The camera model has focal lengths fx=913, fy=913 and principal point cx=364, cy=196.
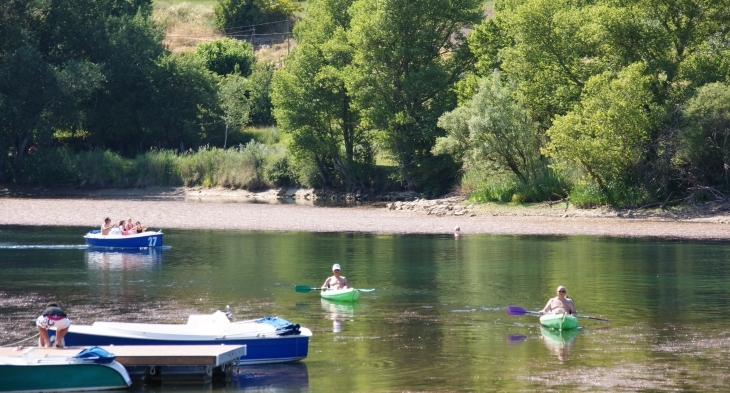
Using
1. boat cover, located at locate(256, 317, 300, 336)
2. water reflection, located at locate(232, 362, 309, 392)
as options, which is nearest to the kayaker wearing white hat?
boat cover, located at locate(256, 317, 300, 336)

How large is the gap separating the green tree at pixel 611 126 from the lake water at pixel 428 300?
10.1 m

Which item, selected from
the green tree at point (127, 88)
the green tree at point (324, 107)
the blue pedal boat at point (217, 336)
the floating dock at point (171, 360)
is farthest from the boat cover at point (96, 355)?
the green tree at point (127, 88)

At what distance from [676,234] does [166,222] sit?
3227 centimetres

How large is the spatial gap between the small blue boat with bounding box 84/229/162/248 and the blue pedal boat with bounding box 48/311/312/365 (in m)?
23.3

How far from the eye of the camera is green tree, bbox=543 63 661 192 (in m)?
58.1

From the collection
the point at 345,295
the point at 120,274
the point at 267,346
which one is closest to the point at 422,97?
the point at 120,274

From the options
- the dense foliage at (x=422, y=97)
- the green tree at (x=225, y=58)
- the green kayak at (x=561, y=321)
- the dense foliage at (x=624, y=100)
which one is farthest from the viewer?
the green tree at (x=225, y=58)

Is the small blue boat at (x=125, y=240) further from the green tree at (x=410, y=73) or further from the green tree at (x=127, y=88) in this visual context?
the green tree at (x=127, y=88)

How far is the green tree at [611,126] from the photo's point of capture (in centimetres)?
5812

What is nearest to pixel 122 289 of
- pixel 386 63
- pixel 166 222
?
pixel 166 222

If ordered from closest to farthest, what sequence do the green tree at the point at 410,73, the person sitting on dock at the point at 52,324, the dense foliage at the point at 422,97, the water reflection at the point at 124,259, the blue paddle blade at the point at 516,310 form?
1. the person sitting on dock at the point at 52,324
2. the blue paddle blade at the point at 516,310
3. the water reflection at the point at 124,259
4. the dense foliage at the point at 422,97
5. the green tree at the point at 410,73

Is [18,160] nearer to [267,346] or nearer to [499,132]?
[499,132]

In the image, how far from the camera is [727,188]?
59.8 meters

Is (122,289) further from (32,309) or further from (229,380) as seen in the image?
(229,380)
